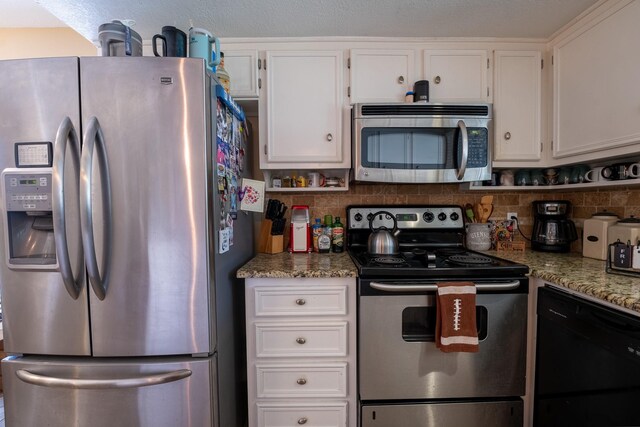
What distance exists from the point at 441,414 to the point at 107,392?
4.82 feet

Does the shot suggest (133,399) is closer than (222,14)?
Yes

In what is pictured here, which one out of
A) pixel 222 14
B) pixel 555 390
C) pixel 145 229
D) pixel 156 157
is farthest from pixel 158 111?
pixel 555 390

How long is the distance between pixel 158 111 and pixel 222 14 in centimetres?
83

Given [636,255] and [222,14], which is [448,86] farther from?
[222,14]

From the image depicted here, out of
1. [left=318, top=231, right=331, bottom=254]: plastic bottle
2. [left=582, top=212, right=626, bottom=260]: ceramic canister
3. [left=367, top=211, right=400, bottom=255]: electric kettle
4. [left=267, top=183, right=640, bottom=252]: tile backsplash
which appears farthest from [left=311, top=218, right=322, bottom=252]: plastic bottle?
[left=582, top=212, right=626, bottom=260]: ceramic canister

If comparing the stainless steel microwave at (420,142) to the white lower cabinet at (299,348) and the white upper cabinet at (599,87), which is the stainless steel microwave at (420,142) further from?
the white lower cabinet at (299,348)

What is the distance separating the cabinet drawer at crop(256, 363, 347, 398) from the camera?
4.48 feet

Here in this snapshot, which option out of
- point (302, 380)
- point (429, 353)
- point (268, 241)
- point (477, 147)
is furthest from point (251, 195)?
point (477, 147)

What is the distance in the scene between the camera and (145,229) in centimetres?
103

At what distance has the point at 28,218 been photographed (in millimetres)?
1080

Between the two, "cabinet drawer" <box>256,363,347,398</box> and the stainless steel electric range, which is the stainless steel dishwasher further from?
"cabinet drawer" <box>256,363,347,398</box>

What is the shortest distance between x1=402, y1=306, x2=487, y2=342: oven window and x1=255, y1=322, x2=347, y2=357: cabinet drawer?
305mm

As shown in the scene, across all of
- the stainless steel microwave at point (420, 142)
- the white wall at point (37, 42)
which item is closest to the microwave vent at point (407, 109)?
the stainless steel microwave at point (420, 142)

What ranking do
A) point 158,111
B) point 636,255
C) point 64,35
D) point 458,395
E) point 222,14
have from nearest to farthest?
point 158,111 → point 636,255 → point 458,395 → point 222,14 → point 64,35
